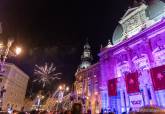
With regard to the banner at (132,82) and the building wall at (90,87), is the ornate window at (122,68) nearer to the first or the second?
the banner at (132,82)

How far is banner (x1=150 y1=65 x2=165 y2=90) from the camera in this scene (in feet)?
70.7

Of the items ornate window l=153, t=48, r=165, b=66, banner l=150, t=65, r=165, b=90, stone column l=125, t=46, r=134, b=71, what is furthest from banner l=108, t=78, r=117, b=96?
ornate window l=153, t=48, r=165, b=66

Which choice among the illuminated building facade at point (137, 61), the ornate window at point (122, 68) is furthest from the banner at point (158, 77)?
the ornate window at point (122, 68)

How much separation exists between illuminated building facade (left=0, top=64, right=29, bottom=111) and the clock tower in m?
20.3

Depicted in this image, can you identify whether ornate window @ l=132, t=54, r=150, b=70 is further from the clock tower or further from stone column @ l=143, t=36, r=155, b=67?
the clock tower

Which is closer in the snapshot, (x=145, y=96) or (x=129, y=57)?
(x=145, y=96)

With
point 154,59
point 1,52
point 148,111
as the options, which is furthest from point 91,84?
point 148,111

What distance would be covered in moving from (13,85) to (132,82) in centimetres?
3622

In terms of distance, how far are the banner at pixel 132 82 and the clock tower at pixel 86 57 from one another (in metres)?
28.6

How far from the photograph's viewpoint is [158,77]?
72.3ft

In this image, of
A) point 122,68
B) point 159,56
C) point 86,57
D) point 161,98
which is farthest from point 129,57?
point 86,57

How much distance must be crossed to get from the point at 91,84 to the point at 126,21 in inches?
744

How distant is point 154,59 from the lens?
25750 millimetres

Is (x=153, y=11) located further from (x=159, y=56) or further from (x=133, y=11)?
(x=159, y=56)
